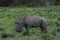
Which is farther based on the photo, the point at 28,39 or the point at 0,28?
the point at 0,28

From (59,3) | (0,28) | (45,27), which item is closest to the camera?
(45,27)

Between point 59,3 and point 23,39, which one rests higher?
point 23,39

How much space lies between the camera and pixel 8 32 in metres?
12.4

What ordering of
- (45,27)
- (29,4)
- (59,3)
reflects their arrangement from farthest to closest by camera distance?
1. (59,3)
2. (29,4)
3. (45,27)

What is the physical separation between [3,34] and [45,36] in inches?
79.7

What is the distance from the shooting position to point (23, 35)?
11.7m

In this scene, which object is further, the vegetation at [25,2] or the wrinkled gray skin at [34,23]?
the vegetation at [25,2]

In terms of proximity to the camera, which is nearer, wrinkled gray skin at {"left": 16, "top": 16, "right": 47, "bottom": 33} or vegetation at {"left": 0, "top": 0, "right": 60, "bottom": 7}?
wrinkled gray skin at {"left": 16, "top": 16, "right": 47, "bottom": 33}

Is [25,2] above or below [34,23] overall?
below

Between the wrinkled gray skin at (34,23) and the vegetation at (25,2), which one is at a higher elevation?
the wrinkled gray skin at (34,23)

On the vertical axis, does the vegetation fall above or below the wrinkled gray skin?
below

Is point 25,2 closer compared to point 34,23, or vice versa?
point 34,23

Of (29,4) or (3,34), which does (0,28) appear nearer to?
(3,34)

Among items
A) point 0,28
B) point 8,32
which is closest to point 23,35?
point 8,32
